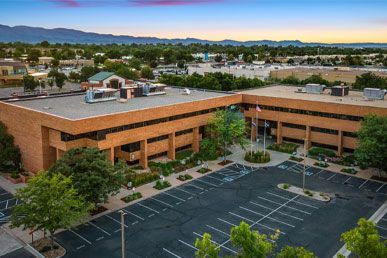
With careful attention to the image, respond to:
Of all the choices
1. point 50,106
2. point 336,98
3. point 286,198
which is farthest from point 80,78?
point 286,198

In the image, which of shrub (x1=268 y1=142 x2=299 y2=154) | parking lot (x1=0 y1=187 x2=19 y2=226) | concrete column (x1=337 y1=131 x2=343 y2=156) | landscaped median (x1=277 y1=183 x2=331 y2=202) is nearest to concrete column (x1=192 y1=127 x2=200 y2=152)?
shrub (x1=268 y1=142 x2=299 y2=154)

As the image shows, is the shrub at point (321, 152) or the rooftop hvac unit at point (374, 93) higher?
the rooftop hvac unit at point (374, 93)

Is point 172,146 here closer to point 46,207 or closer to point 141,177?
point 141,177

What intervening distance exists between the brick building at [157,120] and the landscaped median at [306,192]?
16.9 m

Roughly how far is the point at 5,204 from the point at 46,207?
46.7 ft

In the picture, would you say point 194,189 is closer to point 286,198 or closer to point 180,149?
point 286,198

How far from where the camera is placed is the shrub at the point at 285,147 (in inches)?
2472

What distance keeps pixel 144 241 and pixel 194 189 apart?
13.5 metres

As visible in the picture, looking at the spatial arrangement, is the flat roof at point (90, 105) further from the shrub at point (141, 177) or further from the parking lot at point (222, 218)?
the parking lot at point (222, 218)

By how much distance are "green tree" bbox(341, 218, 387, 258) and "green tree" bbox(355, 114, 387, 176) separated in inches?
1076

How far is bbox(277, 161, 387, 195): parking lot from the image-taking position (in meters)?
47.9

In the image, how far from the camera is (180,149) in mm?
61188

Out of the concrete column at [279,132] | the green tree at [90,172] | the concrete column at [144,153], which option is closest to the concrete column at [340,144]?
the concrete column at [279,132]

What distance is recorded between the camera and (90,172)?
3744 cm
